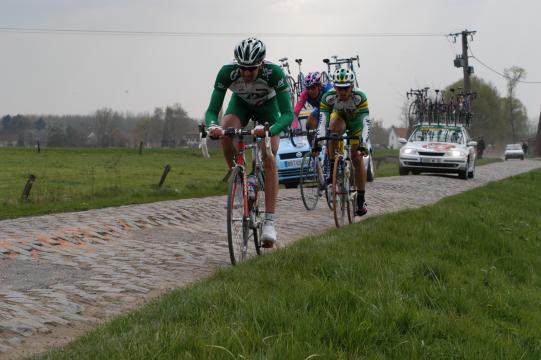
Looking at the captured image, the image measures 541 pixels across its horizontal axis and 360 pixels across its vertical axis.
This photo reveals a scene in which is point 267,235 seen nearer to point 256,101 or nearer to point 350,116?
point 256,101

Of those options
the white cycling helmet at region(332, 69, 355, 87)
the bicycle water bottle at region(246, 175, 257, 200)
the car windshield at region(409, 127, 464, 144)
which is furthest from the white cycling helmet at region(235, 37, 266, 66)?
the car windshield at region(409, 127, 464, 144)

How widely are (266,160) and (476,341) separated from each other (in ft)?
10.6

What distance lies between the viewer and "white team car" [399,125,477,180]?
76.6ft

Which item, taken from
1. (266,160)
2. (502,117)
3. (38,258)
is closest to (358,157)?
(266,160)

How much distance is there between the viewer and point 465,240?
7812mm

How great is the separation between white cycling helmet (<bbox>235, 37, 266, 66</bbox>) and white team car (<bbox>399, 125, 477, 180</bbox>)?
58.6 feet

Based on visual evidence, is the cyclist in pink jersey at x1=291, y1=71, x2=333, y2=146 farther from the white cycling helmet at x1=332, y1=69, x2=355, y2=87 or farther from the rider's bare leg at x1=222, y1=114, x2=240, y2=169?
the rider's bare leg at x1=222, y1=114, x2=240, y2=169

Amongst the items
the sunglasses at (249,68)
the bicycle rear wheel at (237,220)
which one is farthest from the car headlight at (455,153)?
the sunglasses at (249,68)

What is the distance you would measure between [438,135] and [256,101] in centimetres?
1835

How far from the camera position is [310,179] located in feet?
37.3

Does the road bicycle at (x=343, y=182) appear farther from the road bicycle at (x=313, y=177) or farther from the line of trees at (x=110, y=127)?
the line of trees at (x=110, y=127)

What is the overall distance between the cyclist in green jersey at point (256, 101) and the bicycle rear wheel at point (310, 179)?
3.90 metres

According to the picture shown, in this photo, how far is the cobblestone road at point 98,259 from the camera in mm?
4746

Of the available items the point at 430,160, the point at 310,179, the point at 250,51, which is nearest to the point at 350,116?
the point at 310,179
